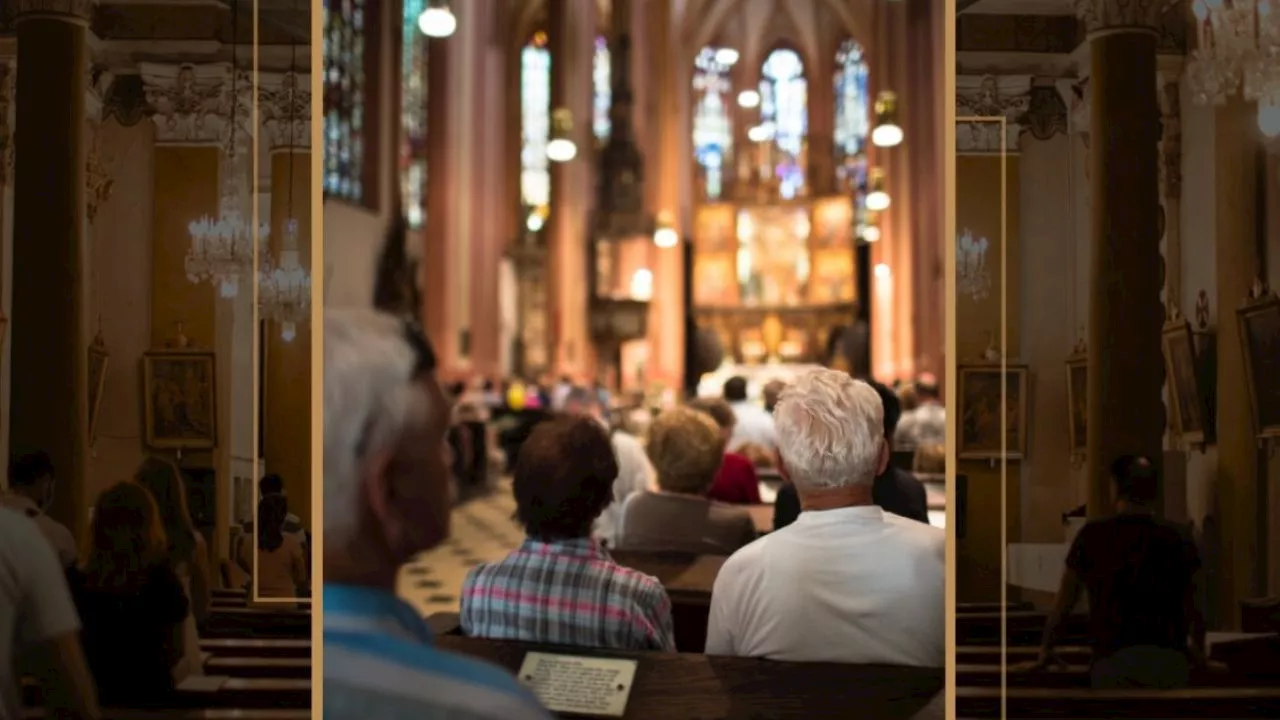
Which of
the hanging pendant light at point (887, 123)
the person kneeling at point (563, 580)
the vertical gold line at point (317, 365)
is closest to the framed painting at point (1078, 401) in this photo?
the person kneeling at point (563, 580)

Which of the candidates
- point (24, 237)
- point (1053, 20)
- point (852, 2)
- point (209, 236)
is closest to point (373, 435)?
point (209, 236)

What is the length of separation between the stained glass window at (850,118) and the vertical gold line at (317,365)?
20744mm

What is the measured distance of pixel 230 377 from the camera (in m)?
2.20

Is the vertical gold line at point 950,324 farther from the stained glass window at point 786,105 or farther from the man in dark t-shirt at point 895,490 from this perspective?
the stained glass window at point 786,105

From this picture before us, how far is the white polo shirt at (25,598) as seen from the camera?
217 cm

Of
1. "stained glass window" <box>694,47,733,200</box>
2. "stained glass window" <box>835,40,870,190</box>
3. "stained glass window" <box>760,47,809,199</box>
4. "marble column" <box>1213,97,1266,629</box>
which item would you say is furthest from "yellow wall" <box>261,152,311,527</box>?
"stained glass window" <box>760,47,809,199</box>

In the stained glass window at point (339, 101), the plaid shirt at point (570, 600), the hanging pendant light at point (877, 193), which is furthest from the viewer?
the hanging pendant light at point (877, 193)

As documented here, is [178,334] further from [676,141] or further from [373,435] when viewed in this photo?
[676,141]

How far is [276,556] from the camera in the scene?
2.20 m

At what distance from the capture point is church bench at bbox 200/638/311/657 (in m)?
2.19

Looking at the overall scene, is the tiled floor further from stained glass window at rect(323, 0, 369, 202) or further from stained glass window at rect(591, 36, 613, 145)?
stained glass window at rect(591, 36, 613, 145)

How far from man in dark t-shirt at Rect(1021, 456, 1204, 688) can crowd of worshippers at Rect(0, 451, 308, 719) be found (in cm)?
154

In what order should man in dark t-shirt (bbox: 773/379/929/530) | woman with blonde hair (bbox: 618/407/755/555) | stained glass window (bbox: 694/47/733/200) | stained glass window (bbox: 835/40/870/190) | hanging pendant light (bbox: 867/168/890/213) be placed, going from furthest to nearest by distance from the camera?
stained glass window (bbox: 694/47/733/200)
stained glass window (bbox: 835/40/870/190)
hanging pendant light (bbox: 867/168/890/213)
woman with blonde hair (bbox: 618/407/755/555)
man in dark t-shirt (bbox: 773/379/929/530)

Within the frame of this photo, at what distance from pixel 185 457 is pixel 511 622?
744 mm
